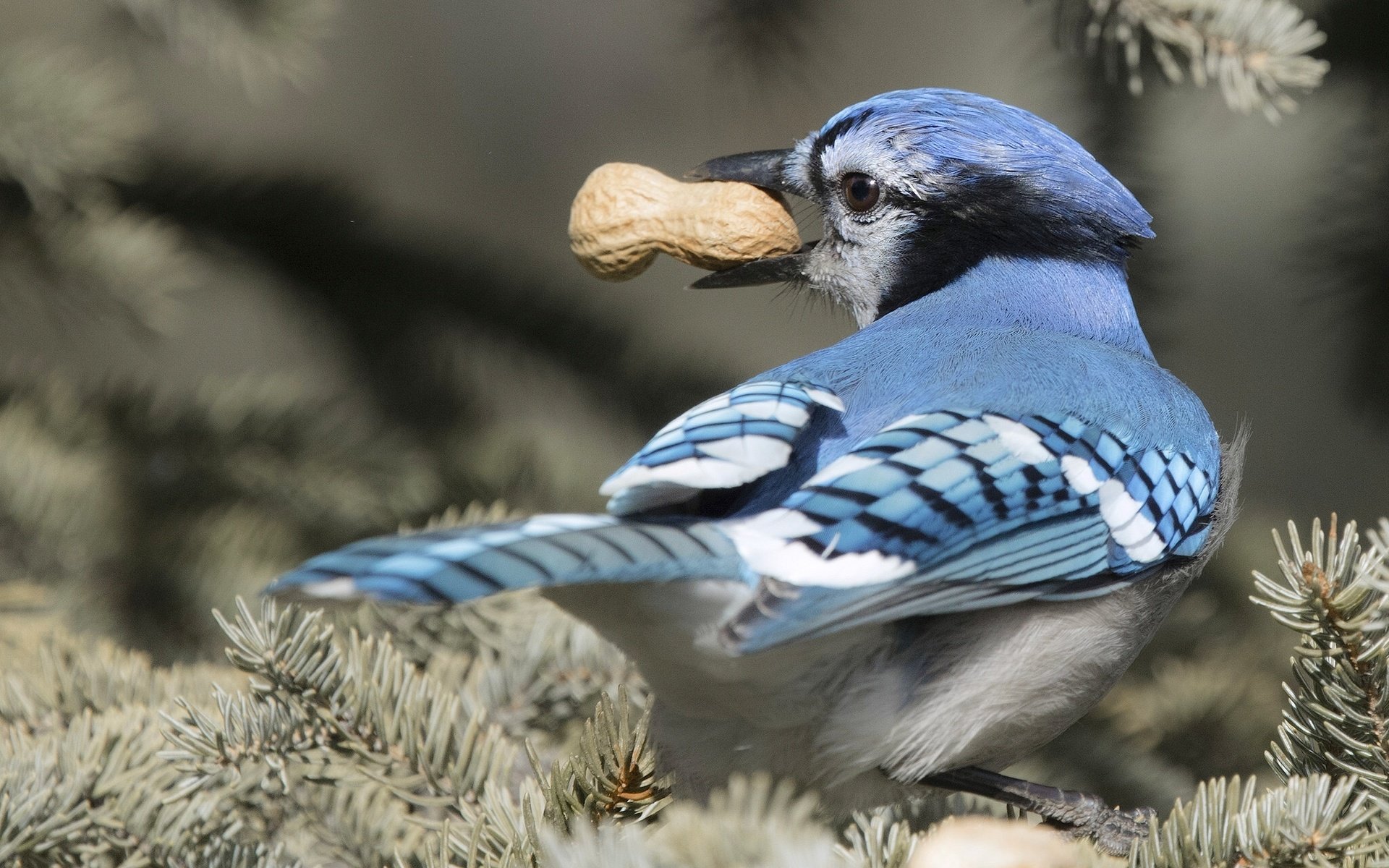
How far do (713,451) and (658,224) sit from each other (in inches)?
17.0

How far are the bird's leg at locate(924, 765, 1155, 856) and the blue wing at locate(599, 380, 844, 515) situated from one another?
0.99 ft

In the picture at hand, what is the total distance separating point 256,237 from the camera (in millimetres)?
1488

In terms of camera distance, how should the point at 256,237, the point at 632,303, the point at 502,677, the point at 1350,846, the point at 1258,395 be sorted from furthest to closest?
1. the point at 1258,395
2. the point at 632,303
3. the point at 256,237
4. the point at 502,677
5. the point at 1350,846

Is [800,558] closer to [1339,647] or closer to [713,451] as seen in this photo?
[713,451]

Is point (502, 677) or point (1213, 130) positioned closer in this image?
point (502, 677)

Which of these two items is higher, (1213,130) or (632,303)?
(1213,130)

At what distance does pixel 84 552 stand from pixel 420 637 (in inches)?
17.4

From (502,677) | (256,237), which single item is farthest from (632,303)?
Result: (502,677)

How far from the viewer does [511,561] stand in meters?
0.60

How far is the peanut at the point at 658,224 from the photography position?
1.12 metres

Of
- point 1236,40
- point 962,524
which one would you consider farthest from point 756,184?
point 962,524

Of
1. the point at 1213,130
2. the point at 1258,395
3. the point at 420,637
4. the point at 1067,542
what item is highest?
the point at 1213,130

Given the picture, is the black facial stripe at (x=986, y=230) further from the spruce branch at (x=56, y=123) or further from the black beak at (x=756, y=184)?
the spruce branch at (x=56, y=123)

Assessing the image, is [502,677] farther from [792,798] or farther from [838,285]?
[838,285]
